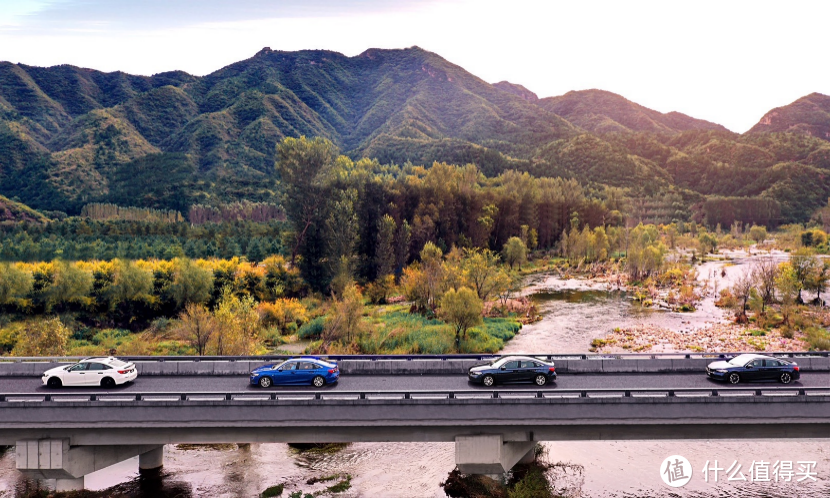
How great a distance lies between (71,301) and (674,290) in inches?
3019

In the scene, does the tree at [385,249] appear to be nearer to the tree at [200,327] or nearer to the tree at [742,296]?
the tree at [200,327]

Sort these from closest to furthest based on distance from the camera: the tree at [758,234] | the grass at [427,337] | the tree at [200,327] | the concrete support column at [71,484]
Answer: the concrete support column at [71,484], the tree at [200,327], the grass at [427,337], the tree at [758,234]

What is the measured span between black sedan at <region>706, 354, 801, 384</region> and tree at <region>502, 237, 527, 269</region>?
275 feet

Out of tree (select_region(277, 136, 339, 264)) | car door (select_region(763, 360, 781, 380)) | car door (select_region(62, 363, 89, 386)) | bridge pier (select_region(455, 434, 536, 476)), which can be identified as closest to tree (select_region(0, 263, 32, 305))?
tree (select_region(277, 136, 339, 264))

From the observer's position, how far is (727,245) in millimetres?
150625

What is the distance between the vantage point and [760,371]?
91.5ft

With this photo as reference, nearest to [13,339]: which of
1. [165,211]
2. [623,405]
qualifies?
[623,405]

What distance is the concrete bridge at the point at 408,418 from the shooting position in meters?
24.5

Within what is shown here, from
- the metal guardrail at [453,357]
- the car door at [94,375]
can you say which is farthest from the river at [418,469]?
the car door at [94,375]

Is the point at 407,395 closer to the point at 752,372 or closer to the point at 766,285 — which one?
the point at 752,372

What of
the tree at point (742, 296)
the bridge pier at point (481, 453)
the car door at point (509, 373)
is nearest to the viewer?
the bridge pier at point (481, 453)

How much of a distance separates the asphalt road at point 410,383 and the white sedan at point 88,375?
0.31 meters

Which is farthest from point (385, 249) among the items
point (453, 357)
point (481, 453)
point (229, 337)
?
point (481, 453)

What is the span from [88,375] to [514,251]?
90.3m
